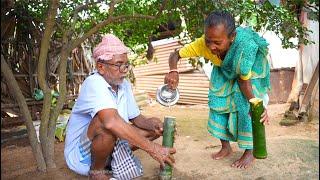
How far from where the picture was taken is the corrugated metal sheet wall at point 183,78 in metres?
9.88

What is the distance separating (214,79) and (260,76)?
45 cm

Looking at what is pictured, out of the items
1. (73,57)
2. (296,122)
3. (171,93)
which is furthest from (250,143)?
(73,57)

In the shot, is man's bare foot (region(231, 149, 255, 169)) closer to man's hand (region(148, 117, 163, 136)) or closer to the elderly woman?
the elderly woman

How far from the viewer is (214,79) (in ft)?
11.7

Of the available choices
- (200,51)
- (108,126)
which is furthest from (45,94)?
(200,51)

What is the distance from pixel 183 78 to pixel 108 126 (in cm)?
789

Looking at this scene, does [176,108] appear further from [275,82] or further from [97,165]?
[97,165]

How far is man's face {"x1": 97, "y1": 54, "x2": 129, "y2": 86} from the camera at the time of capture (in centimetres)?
273

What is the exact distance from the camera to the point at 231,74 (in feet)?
10.9

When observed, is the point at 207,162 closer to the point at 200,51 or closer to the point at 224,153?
the point at 224,153

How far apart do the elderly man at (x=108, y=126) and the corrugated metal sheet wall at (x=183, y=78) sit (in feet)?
22.2

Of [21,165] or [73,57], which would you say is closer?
[21,165]

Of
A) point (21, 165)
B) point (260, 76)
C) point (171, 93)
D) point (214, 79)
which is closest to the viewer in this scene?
point (260, 76)

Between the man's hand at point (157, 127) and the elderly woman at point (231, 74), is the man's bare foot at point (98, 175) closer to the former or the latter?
the man's hand at point (157, 127)
